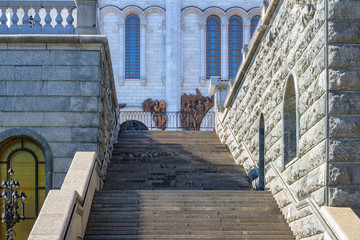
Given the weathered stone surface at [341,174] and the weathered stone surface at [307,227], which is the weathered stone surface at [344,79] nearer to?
the weathered stone surface at [341,174]

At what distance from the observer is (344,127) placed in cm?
866

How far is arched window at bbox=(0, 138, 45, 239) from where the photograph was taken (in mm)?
13055

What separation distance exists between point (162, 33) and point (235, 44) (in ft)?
13.4

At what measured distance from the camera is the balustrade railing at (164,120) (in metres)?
31.5

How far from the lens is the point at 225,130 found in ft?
63.6

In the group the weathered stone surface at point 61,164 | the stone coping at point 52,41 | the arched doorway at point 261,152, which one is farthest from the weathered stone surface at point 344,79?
the weathered stone surface at point 61,164

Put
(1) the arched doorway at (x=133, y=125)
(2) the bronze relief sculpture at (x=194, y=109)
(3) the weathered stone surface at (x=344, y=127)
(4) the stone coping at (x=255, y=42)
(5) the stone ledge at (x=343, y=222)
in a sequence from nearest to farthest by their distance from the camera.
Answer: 1. (5) the stone ledge at (x=343, y=222)
2. (3) the weathered stone surface at (x=344, y=127)
3. (4) the stone coping at (x=255, y=42)
4. (2) the bronze relief sculpture at (x=194, y=109)
5. (1) the arched doorway at (x=133, y=125)

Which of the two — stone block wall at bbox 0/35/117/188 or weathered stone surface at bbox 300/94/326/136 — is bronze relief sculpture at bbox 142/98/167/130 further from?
weathered stone surface at bbox 300/94/326/136

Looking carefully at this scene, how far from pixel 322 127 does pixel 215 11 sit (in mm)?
25503

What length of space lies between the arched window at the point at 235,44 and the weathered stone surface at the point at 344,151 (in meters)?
24.7

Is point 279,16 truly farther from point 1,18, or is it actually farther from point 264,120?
point 1,18

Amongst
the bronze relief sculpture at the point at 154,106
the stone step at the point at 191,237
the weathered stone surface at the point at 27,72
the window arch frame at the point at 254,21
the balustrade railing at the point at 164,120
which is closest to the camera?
the stone step at the point at 191,237

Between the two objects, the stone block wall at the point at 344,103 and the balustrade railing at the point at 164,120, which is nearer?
the stone block wall at the point at 344,103

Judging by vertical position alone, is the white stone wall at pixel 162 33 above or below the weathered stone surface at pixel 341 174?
above
